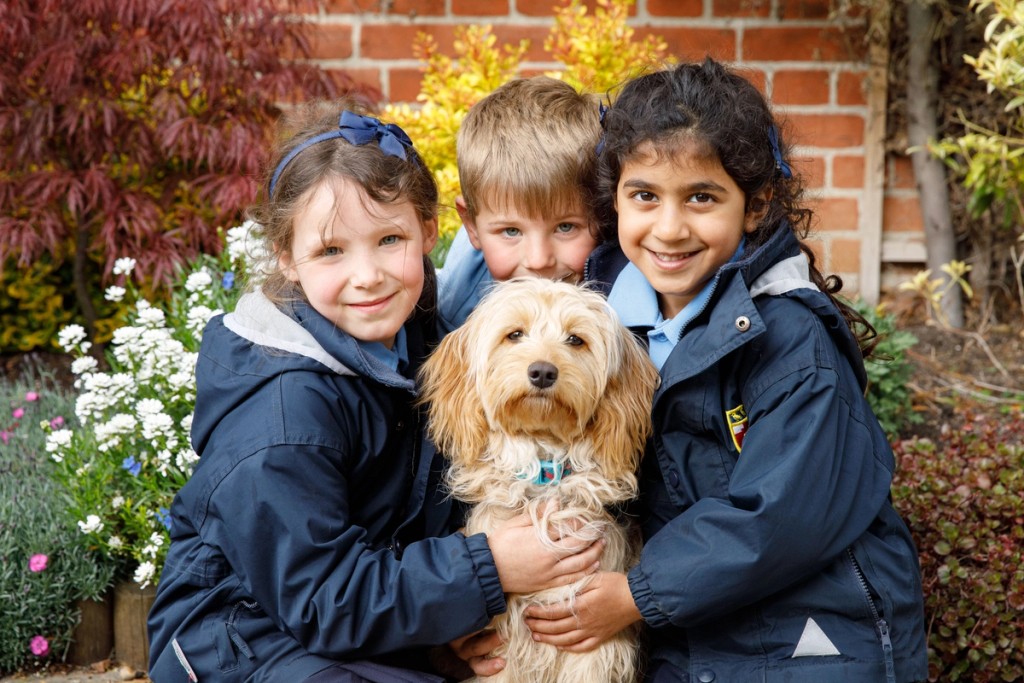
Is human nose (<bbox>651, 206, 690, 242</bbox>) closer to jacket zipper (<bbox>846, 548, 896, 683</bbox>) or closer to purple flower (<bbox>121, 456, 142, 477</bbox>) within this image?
jacket zipper (<bbox>846, 548, 896, 683</bbox>)

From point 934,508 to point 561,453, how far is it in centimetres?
153

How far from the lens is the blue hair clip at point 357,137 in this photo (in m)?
3.04

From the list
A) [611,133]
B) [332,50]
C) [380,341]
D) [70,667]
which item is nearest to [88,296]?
[332,50]

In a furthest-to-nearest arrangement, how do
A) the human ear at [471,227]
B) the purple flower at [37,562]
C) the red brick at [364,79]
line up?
the red brick at [364,79]
the purple flower at [37,562]
the human ear at [471,227]

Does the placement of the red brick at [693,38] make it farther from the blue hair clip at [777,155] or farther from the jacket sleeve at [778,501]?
the jacket sleeve at [778,501]

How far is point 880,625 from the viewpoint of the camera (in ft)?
8.78

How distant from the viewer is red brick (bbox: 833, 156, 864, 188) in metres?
5.97

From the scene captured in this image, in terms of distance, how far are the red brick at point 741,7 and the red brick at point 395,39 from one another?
145 cm

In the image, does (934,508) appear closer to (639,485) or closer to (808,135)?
(639,485)

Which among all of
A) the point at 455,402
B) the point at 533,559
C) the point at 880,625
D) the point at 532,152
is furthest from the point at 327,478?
the point at 880,625

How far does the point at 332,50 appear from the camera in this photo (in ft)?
19.4

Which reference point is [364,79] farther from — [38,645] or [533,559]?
[533,559]

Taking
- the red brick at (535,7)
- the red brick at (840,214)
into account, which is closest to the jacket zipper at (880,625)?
the red brick at (840,214)

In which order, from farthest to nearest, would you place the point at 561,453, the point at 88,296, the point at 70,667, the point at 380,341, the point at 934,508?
1. the point at 88,296
2. the point at 70,667
3. the point at 934,508
4. the point at 380,341
5. the point at 561,453
